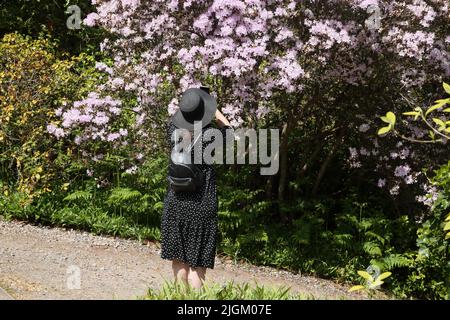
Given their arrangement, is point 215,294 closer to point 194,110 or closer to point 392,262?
point 194,110

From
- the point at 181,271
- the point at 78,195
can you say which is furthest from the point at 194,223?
the point at 78,195

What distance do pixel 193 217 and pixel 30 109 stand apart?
158 inches

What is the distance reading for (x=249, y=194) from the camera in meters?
8.21

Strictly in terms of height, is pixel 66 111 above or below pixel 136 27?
below

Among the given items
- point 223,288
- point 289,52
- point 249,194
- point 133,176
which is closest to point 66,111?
point 133,176

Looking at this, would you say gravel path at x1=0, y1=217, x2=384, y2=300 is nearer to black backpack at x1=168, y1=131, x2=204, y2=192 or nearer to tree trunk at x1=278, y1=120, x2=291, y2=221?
tree trunk at x1=278, y1=120, x2=291, y2=221

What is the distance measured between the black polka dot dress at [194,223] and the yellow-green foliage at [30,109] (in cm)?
324

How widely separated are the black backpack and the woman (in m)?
0.05

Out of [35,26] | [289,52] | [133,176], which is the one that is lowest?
[133,176]

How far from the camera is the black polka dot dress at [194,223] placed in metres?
5.53

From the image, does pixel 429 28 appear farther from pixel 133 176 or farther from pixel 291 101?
pixel 133 176

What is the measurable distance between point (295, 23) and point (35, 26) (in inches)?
246

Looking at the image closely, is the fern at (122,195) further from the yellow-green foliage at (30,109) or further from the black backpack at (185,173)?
the black backpack at (185,173)

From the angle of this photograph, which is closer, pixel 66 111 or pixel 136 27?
pixel 136 27
